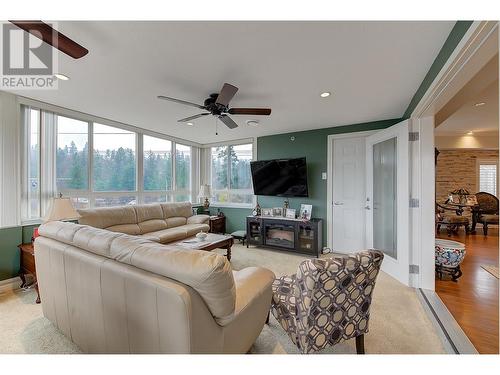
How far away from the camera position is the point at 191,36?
65.5 inches

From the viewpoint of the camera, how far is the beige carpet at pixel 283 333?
1.71 meters

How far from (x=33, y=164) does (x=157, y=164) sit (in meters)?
2.15

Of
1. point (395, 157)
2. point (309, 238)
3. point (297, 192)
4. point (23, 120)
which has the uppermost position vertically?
point (23, 120)

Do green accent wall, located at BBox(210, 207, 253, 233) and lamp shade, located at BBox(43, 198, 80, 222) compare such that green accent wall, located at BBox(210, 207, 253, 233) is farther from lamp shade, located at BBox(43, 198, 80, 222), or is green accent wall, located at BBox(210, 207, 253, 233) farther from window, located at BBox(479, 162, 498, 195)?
window, located at BBox(479, 162, 498, 195)

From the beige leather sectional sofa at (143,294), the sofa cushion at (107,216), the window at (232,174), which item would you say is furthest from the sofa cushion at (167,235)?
the window at (232,174)

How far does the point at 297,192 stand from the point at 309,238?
925 millimetres

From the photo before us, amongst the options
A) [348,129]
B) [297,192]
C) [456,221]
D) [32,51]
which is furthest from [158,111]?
[456,221]

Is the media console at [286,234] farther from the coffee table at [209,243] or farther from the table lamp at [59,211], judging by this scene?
the table lamp at [59,211]

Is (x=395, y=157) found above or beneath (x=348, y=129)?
beneath

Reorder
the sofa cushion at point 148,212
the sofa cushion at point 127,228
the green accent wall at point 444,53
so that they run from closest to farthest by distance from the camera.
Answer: the green accent wall at point 444,53 < the sofa cushion at point 127,228 < the sofa cushion at point 148,212

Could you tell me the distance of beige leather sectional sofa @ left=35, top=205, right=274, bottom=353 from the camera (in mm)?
1071

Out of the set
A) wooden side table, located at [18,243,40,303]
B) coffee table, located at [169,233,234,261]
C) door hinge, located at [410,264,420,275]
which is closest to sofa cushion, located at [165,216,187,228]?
coffee table, located at [169,233,234,261]

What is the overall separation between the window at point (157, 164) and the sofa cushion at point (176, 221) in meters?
0.89
